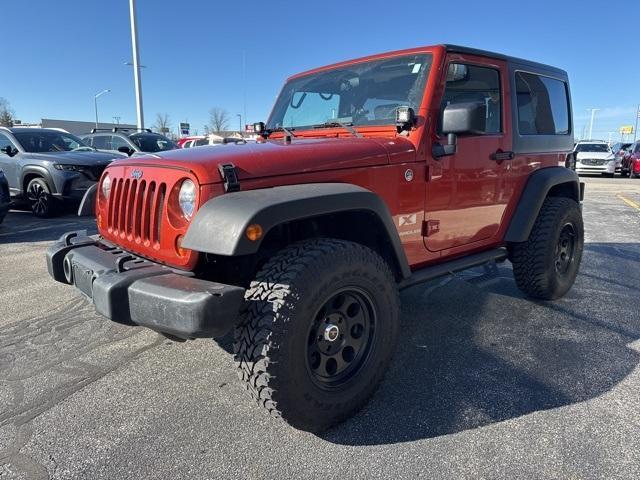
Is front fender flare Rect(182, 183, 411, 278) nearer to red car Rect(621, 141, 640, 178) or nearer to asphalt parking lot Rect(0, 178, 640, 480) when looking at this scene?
asphalt parking lot Rect(0, 178, 640, 480)

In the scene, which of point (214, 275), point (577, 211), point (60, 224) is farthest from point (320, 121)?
point (60, 224)

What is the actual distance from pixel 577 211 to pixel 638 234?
431cm

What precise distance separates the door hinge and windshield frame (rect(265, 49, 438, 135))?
2.19 feet

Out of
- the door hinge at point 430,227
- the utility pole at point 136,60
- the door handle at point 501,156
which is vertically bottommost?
the door hinge at point 430,227

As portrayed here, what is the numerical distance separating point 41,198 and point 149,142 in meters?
3.47

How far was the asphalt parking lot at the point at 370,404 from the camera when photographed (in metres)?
2.09

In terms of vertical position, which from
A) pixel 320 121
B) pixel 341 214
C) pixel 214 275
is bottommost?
pixel 214 275

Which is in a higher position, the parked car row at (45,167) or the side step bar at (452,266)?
the parked car row at (45,167)

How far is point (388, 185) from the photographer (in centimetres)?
277

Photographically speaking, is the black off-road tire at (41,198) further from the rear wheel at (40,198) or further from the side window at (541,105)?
the side window at (541,105)

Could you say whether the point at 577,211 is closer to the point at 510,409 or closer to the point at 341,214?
the point at 510,409

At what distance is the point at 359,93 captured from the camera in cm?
330

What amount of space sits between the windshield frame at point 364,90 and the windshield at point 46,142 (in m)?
7.11

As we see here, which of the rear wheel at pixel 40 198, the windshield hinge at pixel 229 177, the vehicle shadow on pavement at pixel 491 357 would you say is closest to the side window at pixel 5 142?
the rear wheel at pixel 40 198
